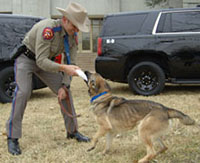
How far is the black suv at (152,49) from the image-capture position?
23.1ft

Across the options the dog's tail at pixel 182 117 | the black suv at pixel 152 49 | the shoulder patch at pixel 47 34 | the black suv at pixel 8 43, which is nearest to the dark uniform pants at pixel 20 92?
the shoulder patch at pixel 47 34

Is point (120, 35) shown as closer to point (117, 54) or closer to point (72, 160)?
point (117, 54)

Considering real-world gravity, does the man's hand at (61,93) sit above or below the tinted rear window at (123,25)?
below

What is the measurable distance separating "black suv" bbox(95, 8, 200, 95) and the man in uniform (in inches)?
130

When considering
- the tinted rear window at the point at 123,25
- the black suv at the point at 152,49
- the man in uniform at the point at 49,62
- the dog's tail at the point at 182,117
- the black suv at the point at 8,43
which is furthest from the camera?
the tinted rear window at the point at 123,25

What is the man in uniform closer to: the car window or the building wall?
the car window

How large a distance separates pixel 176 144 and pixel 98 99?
1.13 metres

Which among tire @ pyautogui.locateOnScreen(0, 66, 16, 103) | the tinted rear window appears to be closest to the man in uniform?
tire @ pyautogui.locateOnScreen(0, 66, 16, 103)

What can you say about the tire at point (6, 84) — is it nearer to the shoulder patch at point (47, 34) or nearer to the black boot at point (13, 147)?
the black boot at point (13, 147)

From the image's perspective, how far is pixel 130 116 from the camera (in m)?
3.44

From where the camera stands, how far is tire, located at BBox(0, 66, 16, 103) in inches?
266

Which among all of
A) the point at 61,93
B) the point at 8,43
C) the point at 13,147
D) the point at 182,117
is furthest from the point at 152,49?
the point at 13,147

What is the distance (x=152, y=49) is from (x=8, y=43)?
318 centimetres

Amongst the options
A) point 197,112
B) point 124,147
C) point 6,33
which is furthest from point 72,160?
point 6,33
